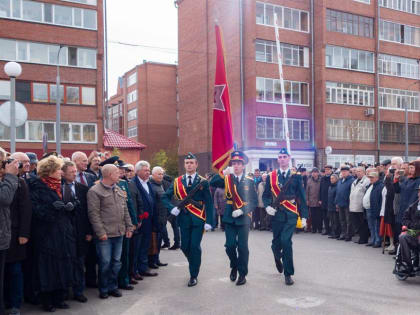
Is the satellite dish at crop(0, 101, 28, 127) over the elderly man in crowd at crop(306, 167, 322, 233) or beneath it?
over

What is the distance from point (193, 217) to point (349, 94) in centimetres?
3575

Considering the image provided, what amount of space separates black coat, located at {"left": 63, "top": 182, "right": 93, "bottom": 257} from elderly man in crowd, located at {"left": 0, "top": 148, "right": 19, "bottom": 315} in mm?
1063

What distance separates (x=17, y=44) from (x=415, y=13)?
121 feet

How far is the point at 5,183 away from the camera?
5398mm

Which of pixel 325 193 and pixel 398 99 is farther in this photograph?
pixel 398 99

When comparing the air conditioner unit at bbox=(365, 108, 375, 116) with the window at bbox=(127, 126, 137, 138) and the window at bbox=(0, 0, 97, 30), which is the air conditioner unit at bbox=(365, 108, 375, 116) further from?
the window at bbox=(127, 126, 137, 138)

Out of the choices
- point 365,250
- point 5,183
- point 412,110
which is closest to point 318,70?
point 412,110

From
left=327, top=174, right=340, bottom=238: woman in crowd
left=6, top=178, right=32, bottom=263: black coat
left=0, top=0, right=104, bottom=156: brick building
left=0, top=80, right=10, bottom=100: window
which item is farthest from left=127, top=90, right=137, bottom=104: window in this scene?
left=6, top=178, right=32, bottom=263: black coat

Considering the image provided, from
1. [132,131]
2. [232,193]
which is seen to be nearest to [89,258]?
[232,193]

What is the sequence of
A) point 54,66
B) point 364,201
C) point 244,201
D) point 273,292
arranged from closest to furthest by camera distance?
1. point 273,292
2. point 244,201
3. point 364,201
4. point 54,66

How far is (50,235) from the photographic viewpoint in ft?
20.1

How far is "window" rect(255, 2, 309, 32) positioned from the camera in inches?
1439

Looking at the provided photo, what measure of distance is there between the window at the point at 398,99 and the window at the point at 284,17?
32.8ft

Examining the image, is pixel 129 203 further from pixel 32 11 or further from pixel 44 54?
pixel 32 11
